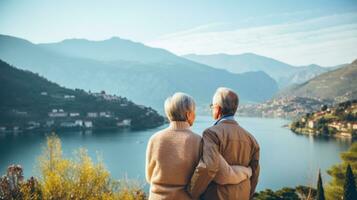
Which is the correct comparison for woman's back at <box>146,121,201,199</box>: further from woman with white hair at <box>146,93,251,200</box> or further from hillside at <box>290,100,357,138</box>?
hillside at <box>290,100,357,138</box>

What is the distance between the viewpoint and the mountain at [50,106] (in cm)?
6028

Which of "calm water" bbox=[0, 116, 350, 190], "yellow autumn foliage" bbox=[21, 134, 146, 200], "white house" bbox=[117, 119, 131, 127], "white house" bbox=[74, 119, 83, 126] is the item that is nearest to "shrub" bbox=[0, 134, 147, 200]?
"yellow autumn foliage" bbox=[21, 134, 146, 200]

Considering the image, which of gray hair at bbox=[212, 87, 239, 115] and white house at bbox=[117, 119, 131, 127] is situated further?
white house at bbox=[117, 119, 131, 127]

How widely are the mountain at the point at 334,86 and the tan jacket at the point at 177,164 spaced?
403ft

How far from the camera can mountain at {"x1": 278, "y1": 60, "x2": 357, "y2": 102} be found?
124 meters

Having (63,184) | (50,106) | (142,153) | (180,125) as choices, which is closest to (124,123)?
(50,106)

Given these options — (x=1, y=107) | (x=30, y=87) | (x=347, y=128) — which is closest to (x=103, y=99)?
(x=30, y=87)

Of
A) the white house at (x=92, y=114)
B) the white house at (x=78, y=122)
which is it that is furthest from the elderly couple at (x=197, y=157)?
the white house at (x=92, y=114)

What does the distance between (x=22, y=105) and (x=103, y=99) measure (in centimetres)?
1774

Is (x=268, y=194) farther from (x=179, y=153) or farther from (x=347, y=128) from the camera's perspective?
(x=347, y=128)

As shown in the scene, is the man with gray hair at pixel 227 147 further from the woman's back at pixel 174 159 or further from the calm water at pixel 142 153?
the calm water at pixel 142 153

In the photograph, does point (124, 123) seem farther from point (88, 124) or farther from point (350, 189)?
point (350, 189)

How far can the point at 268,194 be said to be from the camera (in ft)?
54.5

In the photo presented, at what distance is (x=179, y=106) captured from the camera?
7.47ft
